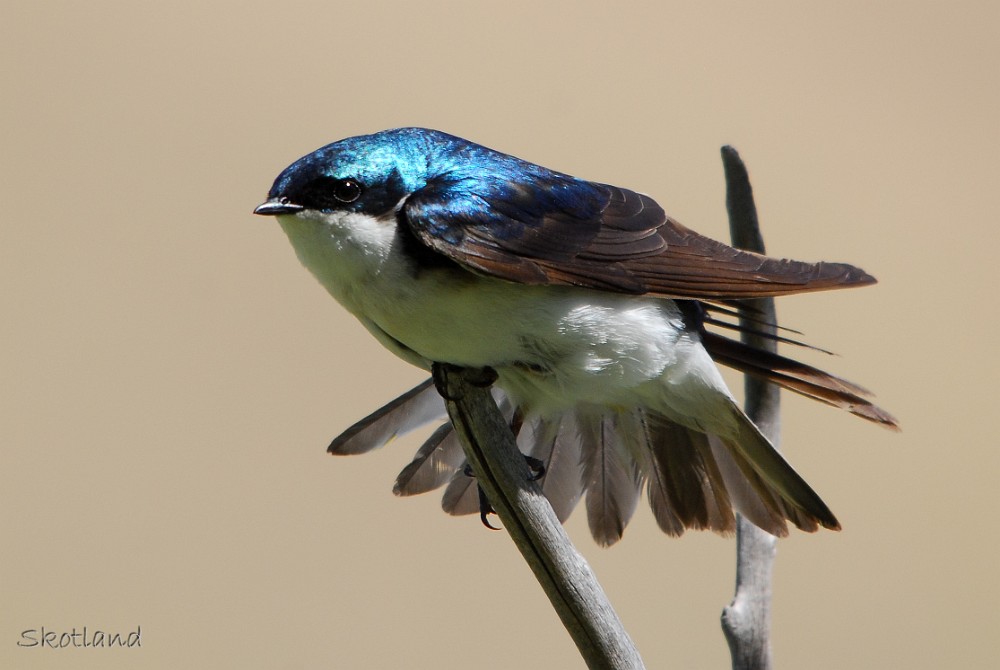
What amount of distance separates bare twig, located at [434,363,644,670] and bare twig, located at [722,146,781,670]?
0.44 metres

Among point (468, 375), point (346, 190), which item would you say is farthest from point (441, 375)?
point (346, 190)

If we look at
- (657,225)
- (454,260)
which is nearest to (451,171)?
(454,260)

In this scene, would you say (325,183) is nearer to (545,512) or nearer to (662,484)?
(545,512)

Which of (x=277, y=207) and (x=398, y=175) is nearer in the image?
(x=277, y=207)

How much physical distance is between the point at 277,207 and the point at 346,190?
14cm

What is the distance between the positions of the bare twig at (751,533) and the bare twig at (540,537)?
17.5 inches

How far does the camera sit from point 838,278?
2.40m

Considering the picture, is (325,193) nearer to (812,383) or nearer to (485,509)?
(485,509)

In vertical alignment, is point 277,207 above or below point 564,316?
above

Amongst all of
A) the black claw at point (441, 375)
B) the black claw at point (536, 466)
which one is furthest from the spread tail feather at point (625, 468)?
the black claw at point (441, 375)

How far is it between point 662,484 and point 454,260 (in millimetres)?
860

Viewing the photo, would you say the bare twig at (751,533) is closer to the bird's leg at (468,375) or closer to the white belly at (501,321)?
the white belly at (501,321)

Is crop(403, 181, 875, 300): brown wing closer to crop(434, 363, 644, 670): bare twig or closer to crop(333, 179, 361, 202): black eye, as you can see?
crop(333, 179, 361, 202): black eye

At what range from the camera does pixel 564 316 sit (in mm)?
2434
